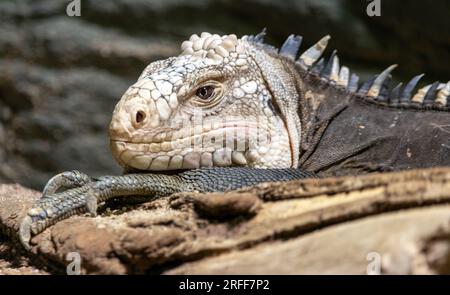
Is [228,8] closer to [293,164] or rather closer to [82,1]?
[82,1]

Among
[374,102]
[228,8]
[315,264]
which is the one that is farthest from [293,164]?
[228,8]

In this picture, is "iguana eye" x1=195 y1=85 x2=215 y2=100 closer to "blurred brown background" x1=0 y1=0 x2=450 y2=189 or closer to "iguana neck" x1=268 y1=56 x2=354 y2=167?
"iguana neck" x1=268 y1=56 x2=354 y2=167

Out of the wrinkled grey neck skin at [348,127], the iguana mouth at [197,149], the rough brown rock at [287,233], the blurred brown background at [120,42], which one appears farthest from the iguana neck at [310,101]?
the blurred brown background at [120,42]

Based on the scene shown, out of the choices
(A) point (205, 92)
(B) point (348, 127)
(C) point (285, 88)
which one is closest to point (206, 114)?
(A) point (205, 92)

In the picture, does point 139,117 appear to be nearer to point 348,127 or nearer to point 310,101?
point 310,101

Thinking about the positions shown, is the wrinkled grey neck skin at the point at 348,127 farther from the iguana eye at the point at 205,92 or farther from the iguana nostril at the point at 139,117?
the iguana nostril at the point at 139,117
